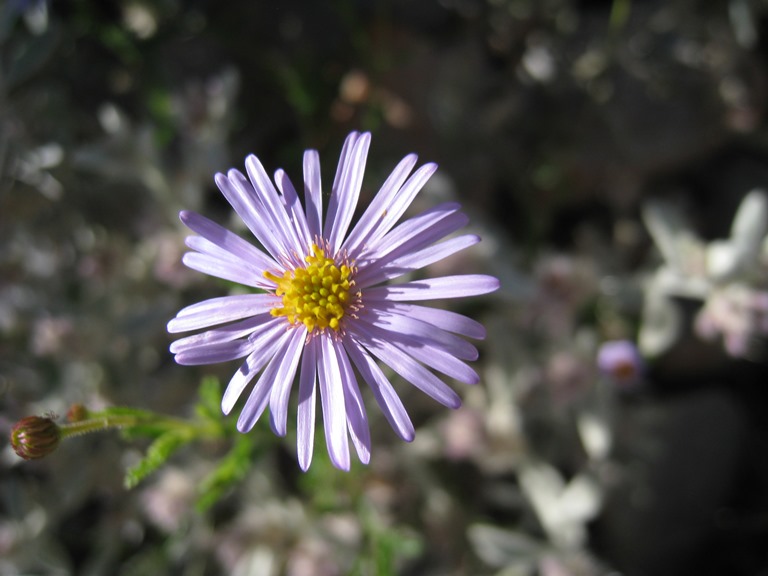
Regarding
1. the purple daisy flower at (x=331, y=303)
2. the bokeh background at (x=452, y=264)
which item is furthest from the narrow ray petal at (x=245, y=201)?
the bokeh background at (x=452, y=264)

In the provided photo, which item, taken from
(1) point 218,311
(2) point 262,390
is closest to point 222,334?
(1) point 218,311

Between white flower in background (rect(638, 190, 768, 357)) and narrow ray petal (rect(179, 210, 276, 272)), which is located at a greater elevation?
white flower in background (rect(638, 190, 768, 357))

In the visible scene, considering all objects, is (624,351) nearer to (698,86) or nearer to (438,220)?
(438,220)

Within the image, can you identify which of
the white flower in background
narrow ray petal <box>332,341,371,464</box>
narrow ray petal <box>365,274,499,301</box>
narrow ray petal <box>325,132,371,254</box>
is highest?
the white flower in background

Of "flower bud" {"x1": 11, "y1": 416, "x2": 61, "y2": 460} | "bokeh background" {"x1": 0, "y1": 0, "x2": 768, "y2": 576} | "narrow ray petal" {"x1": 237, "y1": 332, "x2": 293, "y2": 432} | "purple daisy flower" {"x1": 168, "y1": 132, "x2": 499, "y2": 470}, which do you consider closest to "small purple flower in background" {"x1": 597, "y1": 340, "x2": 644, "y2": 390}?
"bokeh background" {"x1": 0, "y1": 0, "x2": 768, "y2": 576}

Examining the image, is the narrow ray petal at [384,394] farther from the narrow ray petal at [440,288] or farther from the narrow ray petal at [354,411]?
the narrow ray petal at [440,288]

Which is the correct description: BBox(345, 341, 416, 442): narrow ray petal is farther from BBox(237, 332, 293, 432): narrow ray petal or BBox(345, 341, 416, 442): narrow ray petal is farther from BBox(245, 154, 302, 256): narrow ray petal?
BBox(245, 154, 302, 256): narrow ray petal

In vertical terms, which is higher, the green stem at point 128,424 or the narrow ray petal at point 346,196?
the narrow ray petal at point 346,196

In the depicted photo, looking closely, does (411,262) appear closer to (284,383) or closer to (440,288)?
(440,288)
